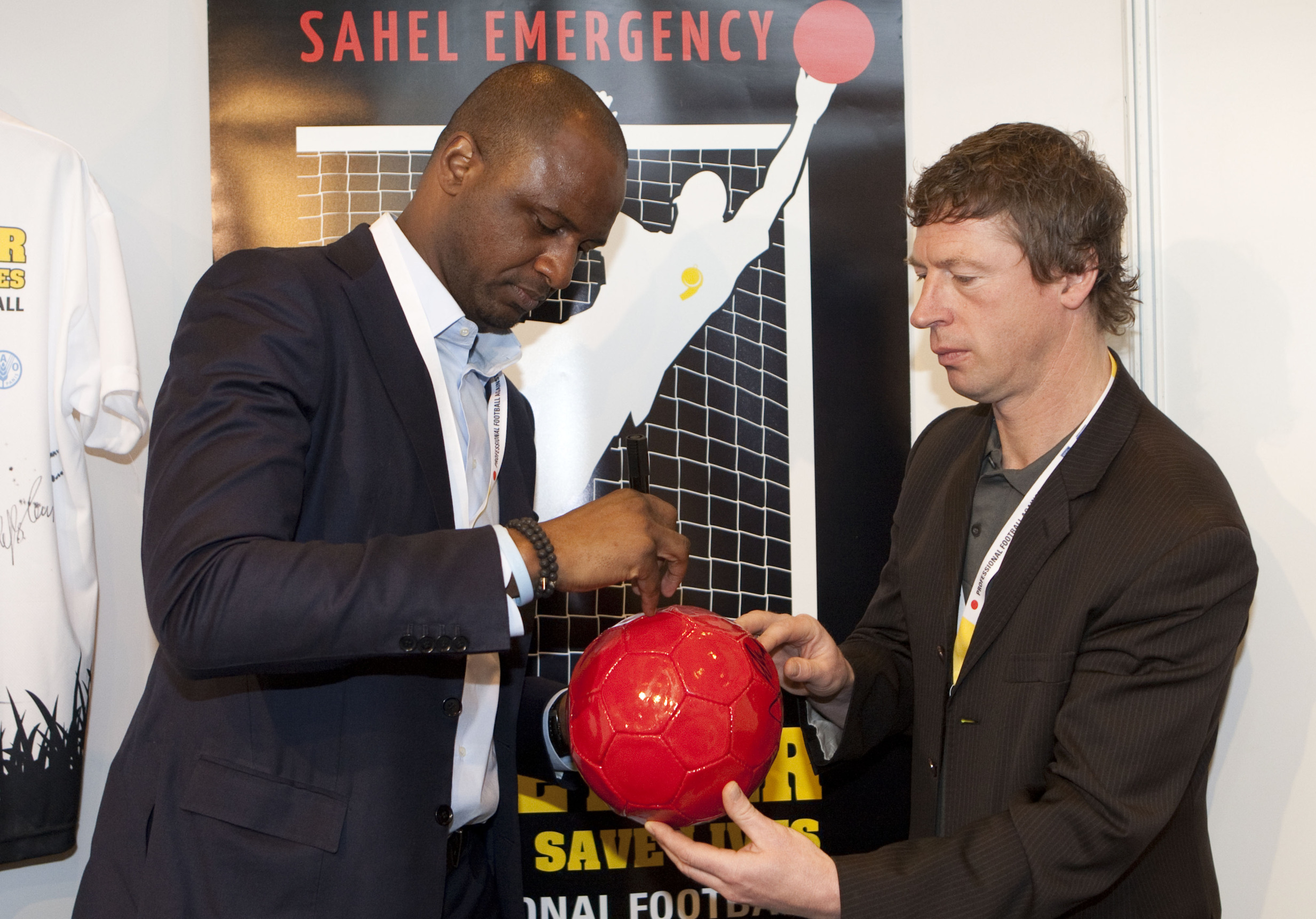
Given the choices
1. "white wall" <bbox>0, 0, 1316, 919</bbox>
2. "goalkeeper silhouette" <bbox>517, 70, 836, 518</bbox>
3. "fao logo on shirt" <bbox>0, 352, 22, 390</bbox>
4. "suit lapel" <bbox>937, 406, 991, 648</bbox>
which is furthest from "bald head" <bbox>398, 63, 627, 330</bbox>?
"white wall" <bbox>0, 0, 1316, 919</bbox>

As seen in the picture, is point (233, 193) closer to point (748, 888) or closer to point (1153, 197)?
point (748, 888)

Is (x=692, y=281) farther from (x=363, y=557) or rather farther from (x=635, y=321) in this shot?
(x=363, y=557)

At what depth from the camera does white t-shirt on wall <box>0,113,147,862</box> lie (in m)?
2.25

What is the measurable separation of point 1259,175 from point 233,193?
2.74 meters

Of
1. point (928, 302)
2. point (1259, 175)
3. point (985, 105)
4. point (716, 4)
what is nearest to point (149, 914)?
point (928, 302)

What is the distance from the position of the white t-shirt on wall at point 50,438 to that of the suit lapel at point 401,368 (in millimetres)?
931

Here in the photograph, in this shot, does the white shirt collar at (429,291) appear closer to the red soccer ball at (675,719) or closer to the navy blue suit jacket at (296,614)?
the navy blue suit jacket at (296,614)

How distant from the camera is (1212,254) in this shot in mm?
2613

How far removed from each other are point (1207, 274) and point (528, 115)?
6.21 ft

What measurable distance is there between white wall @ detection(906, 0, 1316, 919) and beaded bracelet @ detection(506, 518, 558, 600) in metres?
1.60

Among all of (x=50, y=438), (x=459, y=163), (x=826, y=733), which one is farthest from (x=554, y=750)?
(x=50, y=438)

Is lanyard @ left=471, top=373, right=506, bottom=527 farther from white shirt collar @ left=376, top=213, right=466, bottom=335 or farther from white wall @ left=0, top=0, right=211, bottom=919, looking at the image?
white wall @ left=0, top=0, right=211, bottom=919

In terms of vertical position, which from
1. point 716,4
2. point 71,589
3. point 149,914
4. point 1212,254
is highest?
point 716,4

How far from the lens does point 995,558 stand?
76.5 inches
